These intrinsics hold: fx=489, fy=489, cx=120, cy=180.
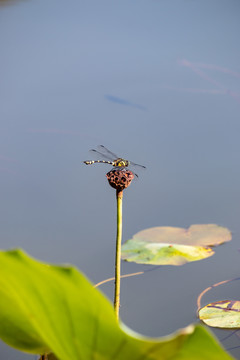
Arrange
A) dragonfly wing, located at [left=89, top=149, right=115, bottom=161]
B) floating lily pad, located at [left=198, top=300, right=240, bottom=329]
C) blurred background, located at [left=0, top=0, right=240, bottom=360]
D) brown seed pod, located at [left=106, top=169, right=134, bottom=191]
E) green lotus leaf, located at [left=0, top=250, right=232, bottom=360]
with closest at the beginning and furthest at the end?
green lotus leaf, located at [left=0, top=250, right=232, bottom=360], brown seed pod, located at [left=106, top=169, right=134, bottom=191], floating lily pad, located at [left=198, top=300, right=240, bottom=329], blurred background, located at [left=0, top=0, right=240, bottom=360], dragonfly wing, located at [left=89, top=149, right=115, bottom=161]

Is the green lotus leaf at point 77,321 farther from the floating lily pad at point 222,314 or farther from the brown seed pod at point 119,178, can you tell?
the floating lily pad at point 222,314

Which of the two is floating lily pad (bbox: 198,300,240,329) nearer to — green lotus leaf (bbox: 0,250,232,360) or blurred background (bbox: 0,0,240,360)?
blurred background (bbox: 0,0,240,360)

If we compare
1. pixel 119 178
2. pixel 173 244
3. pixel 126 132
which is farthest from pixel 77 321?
pixel 126 132

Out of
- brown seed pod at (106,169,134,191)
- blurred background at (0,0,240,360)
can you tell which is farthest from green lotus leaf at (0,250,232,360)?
blurred background at (0,0,240,360)

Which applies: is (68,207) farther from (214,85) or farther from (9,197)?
(214,85)

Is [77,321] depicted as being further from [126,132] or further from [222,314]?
[126,132]

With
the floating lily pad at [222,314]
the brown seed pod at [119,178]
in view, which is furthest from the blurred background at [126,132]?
the brown seed pod at [119,178]
